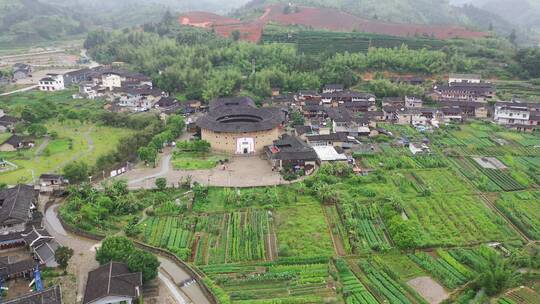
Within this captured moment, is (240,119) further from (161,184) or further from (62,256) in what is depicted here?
(62,256)

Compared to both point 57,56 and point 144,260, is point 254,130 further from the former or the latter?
point 57,56

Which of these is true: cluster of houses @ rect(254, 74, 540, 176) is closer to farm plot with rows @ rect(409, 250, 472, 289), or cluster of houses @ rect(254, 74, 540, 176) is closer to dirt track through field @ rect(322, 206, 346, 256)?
dirt track through field @ rect(322, 206, 346, 256)

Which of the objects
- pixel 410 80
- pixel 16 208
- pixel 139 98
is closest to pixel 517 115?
pixel 410 80

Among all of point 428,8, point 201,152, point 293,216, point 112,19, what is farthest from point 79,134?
point 428,8

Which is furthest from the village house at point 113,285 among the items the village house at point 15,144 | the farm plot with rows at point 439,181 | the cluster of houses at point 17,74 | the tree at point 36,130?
the cluster of houses at point 17,74

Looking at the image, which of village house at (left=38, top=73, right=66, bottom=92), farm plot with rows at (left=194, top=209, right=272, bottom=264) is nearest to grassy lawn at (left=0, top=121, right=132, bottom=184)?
farm plot with rows at (left=194, top=209, right=272, bottom=264)
